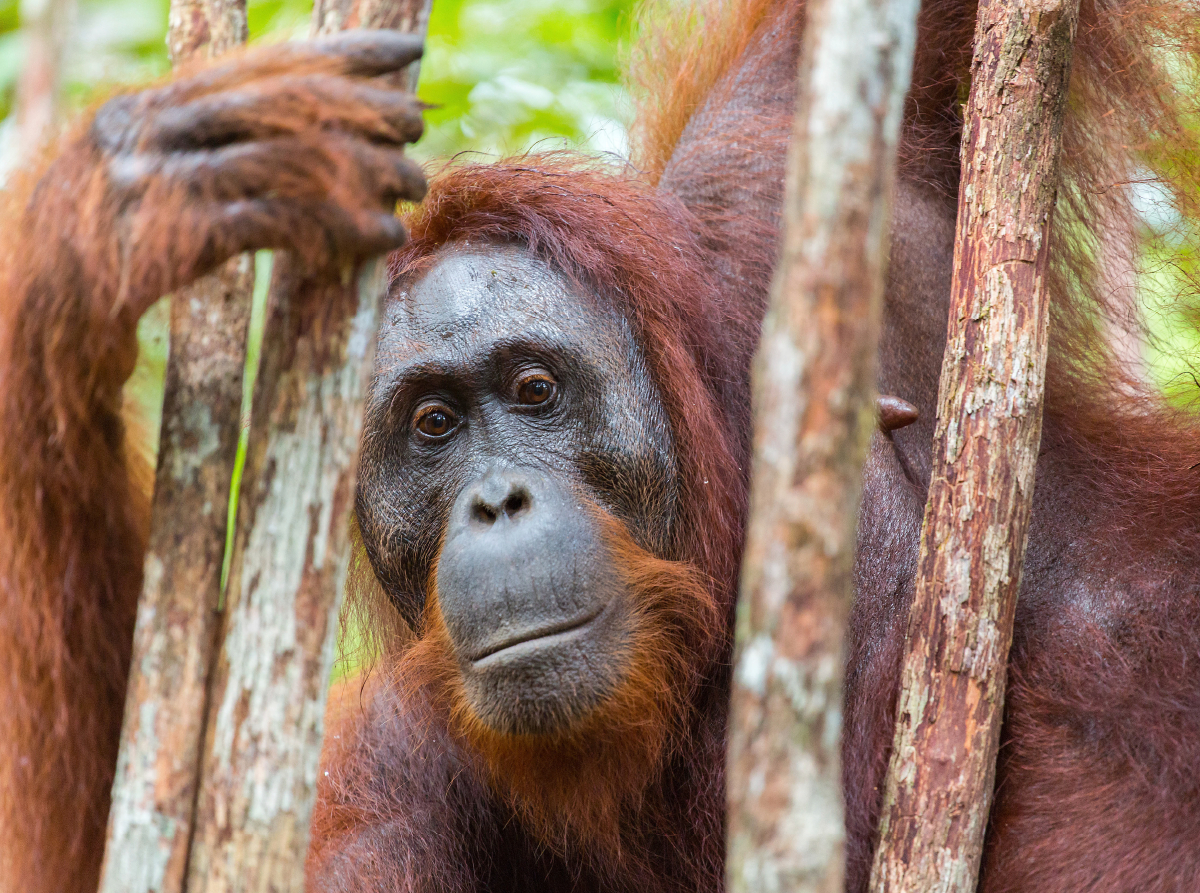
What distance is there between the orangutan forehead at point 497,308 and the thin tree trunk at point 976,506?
32.5 inches

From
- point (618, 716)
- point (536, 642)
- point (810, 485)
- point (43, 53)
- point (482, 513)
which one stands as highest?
point (43, 53)

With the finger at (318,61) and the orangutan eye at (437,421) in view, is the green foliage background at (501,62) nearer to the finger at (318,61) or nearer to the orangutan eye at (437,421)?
the orangutan eye at (437,421)

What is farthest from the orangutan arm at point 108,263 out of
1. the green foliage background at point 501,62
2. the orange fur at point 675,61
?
the green foliage background at point 501,62

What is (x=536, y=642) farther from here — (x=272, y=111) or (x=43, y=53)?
(x=43, y=53)

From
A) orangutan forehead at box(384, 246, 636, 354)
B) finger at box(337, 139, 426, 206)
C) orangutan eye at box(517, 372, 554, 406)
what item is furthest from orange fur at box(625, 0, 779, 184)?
finger at box(337, 139, 426, 206)

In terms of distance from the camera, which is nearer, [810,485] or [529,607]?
[810,485]

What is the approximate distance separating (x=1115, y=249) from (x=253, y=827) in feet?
8.54

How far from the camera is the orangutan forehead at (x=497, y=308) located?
9.25ft

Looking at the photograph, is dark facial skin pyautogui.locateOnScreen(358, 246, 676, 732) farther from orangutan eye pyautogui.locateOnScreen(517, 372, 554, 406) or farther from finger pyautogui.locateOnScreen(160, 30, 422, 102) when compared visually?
finger pyautogui.locateOnScreen(160, 30, 422, 102)

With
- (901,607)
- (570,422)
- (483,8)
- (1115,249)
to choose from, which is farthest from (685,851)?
(483,8)

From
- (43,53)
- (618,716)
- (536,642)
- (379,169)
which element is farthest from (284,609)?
(43,53)

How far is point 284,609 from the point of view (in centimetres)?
178

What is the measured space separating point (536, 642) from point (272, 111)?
1122 millimetres

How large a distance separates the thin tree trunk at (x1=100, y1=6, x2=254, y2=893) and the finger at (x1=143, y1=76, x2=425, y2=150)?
21cm
